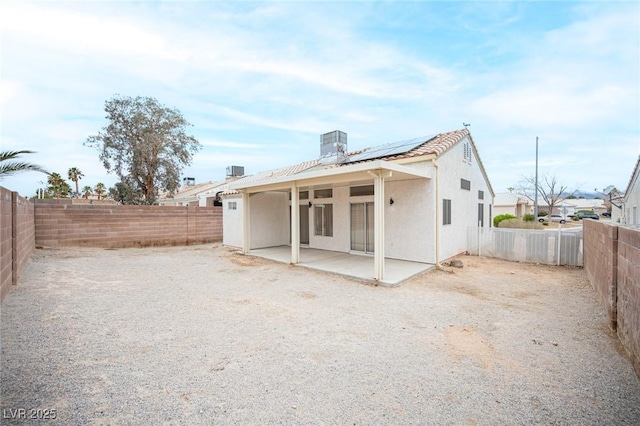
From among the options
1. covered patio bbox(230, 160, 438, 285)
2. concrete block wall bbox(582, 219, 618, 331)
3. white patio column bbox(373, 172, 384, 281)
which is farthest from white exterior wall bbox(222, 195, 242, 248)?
concrete block wall bbox(582, 219, 618, 331)

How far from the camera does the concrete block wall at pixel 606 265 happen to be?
15.7 ft

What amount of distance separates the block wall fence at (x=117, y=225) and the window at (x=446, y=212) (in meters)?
12.5

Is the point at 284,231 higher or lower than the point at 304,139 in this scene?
lower

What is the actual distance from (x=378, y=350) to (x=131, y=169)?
65.2 ft

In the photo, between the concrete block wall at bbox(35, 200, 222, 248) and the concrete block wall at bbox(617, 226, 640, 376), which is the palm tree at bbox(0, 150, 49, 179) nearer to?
the concrete block wall at bbox(35, 200, 222, 248)

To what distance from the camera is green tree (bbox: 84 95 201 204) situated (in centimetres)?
1809

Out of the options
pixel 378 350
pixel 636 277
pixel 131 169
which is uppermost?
pixel 131 169

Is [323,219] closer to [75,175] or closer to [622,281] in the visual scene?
[622,281]

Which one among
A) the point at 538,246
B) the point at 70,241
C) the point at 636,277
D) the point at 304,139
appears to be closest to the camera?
the point at 636,277

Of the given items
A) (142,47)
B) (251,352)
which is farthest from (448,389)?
(142,47)

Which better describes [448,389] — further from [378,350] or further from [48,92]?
[48,92]

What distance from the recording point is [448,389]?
313 centimetres

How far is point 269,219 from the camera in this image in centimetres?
1451

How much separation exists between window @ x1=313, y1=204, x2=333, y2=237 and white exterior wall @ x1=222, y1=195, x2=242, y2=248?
3.93m
